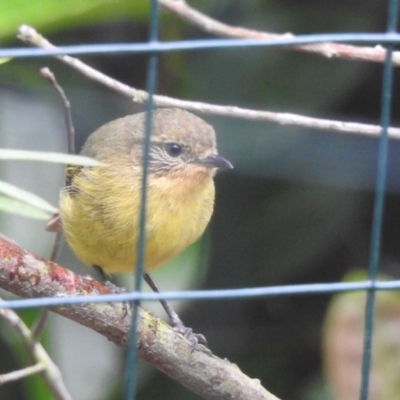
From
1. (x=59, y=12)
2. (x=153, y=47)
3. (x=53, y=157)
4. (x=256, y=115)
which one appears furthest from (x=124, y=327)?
(x=59, y=12)

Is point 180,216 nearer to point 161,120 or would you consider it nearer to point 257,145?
point 161,120

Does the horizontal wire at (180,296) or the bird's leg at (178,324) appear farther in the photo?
the bird's leg at (178,324)

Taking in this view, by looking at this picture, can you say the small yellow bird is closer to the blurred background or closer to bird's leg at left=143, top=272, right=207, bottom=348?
bird's leg at left=143, top=272, right=207, bottom=348

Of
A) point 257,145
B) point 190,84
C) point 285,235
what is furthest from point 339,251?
point 190,84

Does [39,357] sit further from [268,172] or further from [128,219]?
[268,172]

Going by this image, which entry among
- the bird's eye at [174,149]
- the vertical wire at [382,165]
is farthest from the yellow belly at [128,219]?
the vertical wire at [382,165]

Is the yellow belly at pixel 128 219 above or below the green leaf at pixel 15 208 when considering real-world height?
above

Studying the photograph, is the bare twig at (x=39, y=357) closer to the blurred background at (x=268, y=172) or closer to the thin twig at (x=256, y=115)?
the thin twig at (x=256, y=115)
